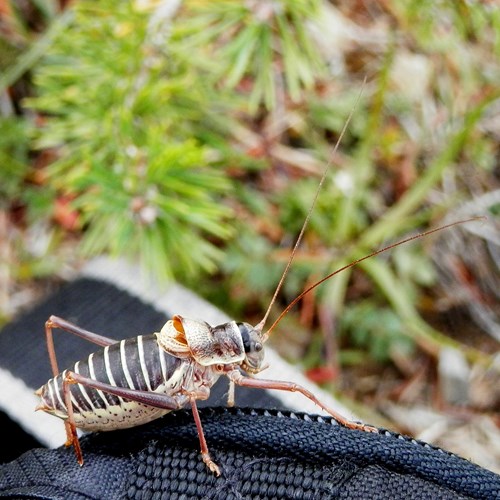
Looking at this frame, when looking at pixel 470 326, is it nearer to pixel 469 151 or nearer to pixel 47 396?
pixel 469 151

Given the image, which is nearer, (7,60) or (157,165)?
(157,165)

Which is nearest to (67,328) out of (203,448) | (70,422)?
(70,422)

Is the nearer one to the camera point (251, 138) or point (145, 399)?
point (145, 399)

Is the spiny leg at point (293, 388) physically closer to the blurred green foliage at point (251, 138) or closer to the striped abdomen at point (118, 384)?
the striped abdomen at point (118, 384)

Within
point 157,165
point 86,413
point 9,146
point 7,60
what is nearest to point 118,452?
point 86,413

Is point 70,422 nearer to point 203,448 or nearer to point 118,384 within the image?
point 118,384

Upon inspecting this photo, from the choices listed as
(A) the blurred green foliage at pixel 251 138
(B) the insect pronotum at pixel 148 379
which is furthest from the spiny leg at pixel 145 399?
(A) the blurred green foliage at pixel 251 138
